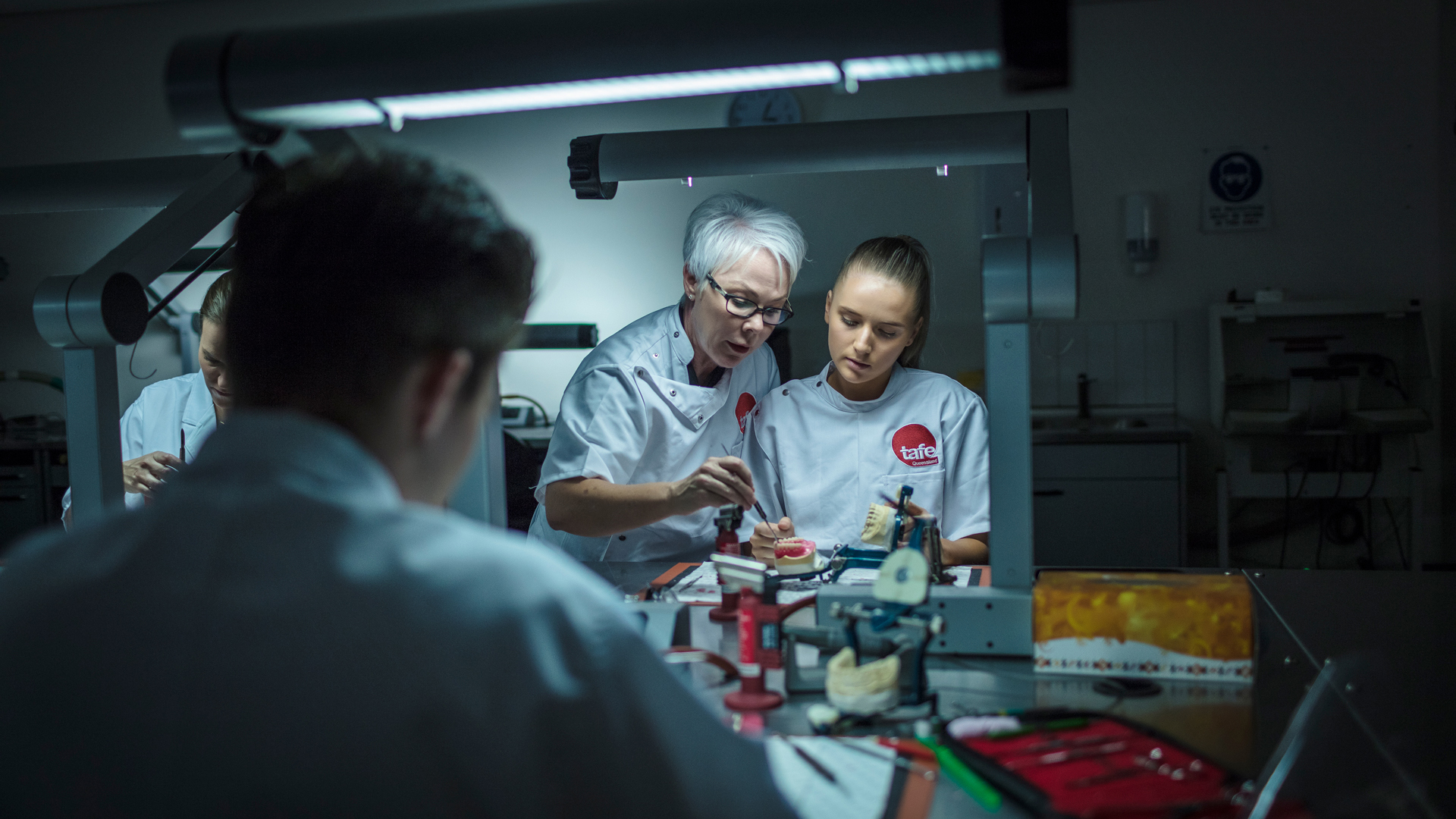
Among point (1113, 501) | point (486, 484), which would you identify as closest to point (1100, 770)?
point (486, 484)

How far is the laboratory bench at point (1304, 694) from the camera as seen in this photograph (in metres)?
0.90

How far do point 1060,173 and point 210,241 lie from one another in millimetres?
4820

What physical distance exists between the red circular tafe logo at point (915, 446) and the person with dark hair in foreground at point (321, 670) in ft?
5.06

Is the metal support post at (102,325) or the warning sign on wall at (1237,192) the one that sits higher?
the warning sign on wall at (1237,192)

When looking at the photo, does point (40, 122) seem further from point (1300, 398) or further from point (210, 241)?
point (1300, 398)

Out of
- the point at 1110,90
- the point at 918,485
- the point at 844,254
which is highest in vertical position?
the point at 1110,90

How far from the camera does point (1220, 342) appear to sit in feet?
13.6

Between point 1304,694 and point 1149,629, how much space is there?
175 millimetres

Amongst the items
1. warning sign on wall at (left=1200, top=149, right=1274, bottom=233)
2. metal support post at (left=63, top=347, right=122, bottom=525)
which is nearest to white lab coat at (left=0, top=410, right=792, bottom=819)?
metal support post at (left=63, top=347, right=122, bottom=525)

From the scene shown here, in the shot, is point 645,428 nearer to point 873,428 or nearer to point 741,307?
point 741,307

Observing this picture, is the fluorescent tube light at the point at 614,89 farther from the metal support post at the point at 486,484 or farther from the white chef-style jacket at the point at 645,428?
the white chef-style jacket at the point at 645,428

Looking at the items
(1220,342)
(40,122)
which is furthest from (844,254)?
(40,122)

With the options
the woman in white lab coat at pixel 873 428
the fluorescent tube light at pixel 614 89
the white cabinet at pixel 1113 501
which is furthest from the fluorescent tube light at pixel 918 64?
the white cabinet at pixel 1113 501

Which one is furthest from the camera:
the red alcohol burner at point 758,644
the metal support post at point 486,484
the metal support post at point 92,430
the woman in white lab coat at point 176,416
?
the woman in white lab coat at point 176,416
